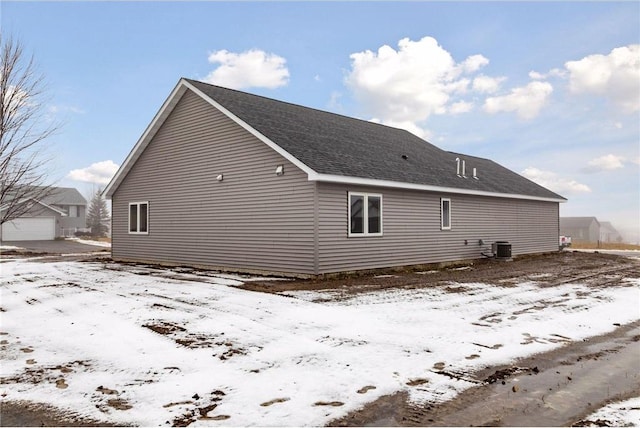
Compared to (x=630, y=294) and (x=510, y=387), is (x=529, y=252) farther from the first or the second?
(x=510, y=387)

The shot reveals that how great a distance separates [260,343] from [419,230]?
10370 millimetres

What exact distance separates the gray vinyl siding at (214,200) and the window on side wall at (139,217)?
304 millimetres

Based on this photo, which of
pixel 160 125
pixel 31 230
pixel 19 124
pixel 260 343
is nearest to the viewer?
pixel 260 343

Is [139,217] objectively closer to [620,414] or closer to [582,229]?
[620,414]

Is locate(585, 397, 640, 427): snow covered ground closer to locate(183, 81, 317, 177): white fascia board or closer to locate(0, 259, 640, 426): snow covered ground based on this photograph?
locate(0, 259, 640, 426): snow covered ground

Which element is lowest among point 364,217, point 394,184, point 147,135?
point 364,217

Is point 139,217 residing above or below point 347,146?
below

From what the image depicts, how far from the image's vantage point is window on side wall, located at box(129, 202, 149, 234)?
58.3 feet

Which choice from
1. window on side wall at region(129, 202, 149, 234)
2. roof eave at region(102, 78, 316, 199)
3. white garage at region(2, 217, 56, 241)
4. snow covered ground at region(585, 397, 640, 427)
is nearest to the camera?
snow covered ground at region(585, 397, 640, 427)

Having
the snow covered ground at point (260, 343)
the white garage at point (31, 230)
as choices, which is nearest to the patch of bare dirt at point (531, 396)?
the snow covered ground at point (260, 343)

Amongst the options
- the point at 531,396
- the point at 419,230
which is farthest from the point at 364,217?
the point at 531,396

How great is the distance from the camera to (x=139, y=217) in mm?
18094

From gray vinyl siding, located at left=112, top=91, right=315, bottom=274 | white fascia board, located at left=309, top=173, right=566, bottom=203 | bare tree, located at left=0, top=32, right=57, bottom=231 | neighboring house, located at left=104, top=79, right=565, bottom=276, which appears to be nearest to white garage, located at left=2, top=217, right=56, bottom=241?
neighboring house, located at left=104, top=79, right=565, bottom=276

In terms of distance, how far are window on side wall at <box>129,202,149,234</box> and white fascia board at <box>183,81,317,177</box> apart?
5629 millimetres
